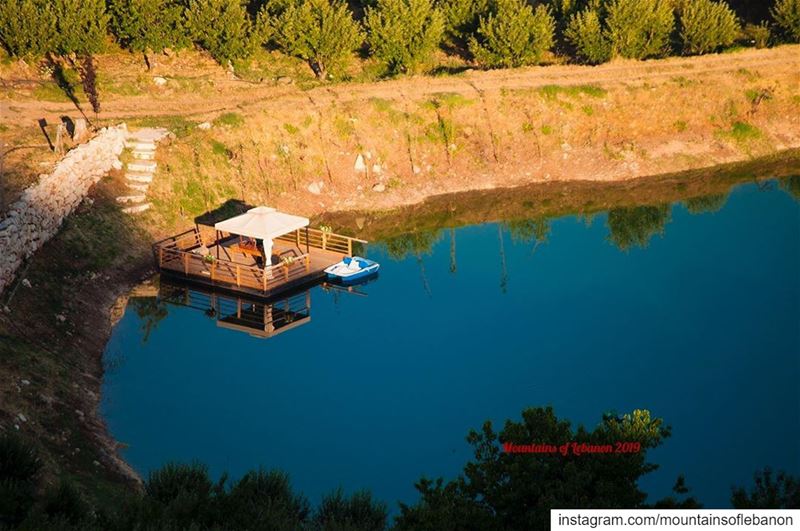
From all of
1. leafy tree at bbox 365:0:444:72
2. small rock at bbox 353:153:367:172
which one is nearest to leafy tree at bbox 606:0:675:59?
leafy tree at bbox 365:0:444:72

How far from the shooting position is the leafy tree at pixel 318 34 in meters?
74.7

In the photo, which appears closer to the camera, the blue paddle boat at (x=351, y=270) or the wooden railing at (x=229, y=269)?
the wooden railing at (x=229, y=269)

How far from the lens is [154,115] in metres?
66.0

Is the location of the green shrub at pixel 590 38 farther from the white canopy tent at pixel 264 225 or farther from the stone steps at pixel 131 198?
the stone steps at pixel 131 198

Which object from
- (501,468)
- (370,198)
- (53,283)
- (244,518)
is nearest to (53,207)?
(53,283)

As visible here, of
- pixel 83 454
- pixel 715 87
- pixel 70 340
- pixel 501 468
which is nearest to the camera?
pixel 501 468

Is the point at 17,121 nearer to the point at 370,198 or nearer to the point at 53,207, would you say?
the point at 53,207

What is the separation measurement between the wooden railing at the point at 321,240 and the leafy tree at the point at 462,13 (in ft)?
92.6

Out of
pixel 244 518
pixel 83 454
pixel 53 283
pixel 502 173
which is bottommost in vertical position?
pixel 244 518

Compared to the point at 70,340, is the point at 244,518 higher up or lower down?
lower down

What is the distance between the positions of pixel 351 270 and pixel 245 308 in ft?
18.9

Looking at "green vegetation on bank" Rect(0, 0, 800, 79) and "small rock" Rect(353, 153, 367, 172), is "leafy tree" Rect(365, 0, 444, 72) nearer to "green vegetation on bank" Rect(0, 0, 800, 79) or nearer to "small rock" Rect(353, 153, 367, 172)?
"green vegetation on bank" Rect(0, 0, 800, 79)

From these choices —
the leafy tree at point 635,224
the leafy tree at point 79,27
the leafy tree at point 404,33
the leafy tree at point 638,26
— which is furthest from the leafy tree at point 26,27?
the leafy tree at point 638,26

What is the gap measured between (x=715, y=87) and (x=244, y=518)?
187 ft
